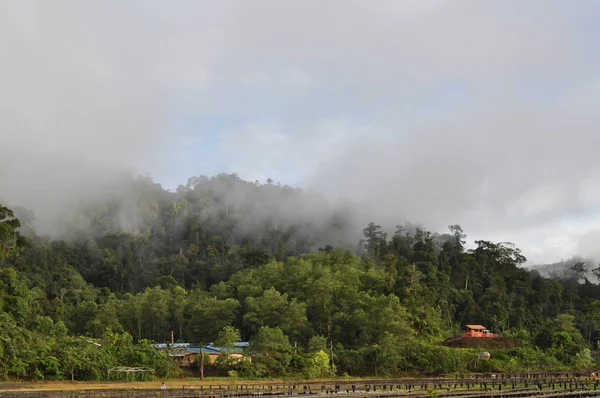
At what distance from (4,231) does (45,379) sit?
2590 centimetres

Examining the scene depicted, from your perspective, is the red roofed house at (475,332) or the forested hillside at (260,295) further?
the red roofed house at (475,332)

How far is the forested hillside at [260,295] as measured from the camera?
6858 centimetres

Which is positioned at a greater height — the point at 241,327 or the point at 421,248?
Result: the point at 421,248

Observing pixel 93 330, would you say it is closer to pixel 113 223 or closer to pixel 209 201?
pixel 113 223

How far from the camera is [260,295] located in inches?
3561

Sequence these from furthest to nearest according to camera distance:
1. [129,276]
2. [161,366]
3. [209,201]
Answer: [209,201], [129,276], [161,366]

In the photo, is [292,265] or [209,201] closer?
[292,265]

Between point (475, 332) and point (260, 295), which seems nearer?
point (260, 295)

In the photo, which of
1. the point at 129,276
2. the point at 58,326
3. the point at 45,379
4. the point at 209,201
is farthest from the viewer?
the point at 209,201

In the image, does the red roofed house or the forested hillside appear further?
the red roofed house

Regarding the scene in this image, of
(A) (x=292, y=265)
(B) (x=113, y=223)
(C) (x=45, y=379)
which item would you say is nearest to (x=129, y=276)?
(B) (x=113, y=223)

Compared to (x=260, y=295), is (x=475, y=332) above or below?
below

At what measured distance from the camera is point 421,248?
13225 centimetres

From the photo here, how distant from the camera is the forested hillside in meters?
68.6
